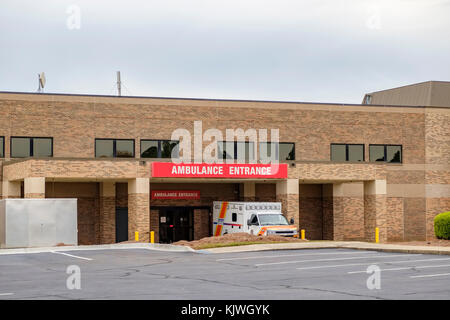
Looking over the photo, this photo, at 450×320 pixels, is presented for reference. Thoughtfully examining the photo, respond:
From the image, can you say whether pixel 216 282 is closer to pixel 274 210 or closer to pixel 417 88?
pixel 274 210

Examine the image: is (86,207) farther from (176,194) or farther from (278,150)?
(278,150)

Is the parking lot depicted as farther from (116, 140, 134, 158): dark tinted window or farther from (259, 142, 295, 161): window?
(259, 142, 295, 161): window

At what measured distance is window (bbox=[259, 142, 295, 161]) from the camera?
4628 centimetres

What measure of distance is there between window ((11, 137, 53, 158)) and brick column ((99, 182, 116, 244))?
390cm

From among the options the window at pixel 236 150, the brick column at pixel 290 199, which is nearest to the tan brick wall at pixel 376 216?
the brick column at pixel 290 199

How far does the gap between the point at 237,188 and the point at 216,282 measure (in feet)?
96.1

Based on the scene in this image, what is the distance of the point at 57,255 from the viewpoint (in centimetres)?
2825

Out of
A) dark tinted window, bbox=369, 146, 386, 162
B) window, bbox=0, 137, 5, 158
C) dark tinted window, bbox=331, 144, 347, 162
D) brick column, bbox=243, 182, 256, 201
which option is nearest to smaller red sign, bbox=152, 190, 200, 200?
brick column, bbox=243, 182, 256, 201

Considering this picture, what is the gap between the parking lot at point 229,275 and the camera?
48.4ft

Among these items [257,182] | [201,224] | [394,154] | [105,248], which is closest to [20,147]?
[201,224]

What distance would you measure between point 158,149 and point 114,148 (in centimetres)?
274

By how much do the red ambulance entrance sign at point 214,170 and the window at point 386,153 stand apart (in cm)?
1069

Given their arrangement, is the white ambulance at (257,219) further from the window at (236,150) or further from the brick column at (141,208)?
the window at (236,150)
